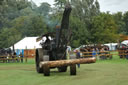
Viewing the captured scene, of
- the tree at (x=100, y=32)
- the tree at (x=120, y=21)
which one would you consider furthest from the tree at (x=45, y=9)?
the tree at (x=120, y=21)

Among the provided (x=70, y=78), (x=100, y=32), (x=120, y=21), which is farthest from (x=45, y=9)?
(x=120, y=21)

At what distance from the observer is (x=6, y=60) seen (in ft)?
108

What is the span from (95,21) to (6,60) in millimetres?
26944

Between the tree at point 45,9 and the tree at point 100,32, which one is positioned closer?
the tree at point 45,9

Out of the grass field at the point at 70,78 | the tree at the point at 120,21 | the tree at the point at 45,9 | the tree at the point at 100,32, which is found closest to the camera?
the grass field at the point at 70,78

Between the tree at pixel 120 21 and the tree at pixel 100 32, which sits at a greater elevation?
the tree at pixel 120 21

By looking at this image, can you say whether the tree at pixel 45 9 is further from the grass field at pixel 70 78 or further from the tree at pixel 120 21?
the tree at pixel 120 21

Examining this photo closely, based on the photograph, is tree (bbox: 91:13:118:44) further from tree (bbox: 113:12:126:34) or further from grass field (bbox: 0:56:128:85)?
grass field (bbox: 0:56:128:85)

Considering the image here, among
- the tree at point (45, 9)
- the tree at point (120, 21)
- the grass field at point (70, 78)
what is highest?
the tree at point (120, 21)

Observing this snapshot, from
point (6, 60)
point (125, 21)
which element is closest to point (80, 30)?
point (6, 60)

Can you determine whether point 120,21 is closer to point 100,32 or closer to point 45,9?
point 100,32

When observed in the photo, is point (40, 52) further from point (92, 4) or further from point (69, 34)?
point (92, 4)

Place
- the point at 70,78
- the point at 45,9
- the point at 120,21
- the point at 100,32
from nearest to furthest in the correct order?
the point at 70,78, the point at 45,9, the point at 100,32, the point at 120,21

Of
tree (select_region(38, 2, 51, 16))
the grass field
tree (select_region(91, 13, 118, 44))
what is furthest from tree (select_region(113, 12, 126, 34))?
the grass field
